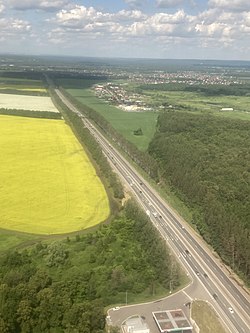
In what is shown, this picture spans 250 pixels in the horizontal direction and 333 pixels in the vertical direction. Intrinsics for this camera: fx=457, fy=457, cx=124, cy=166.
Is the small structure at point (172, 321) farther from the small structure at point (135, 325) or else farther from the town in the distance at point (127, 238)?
the small structure at point (135, 325)

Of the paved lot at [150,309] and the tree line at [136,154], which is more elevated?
the paved lot at [150,309]

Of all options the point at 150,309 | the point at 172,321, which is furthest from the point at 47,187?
the point at 172,321

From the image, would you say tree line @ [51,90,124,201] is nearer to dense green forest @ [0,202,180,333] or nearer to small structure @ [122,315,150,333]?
dense green forest @ [0,202,180,333]

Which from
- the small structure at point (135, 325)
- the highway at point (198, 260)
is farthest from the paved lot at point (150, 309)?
the highway at point (198, 260)

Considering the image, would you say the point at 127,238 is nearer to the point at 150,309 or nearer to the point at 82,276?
the point at 82,276

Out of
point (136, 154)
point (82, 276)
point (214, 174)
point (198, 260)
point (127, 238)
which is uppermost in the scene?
point (82, 276)

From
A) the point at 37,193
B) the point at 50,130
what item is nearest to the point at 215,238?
the point at 37,193
